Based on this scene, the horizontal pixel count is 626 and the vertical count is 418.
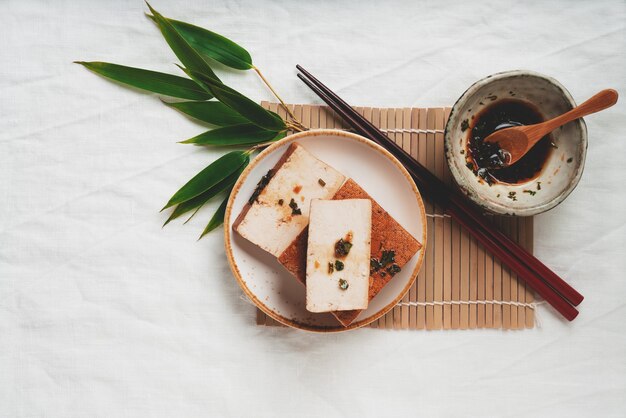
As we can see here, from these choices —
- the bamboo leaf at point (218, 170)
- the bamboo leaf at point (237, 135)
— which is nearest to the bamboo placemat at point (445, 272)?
the bamboo leaf at point (237, 135)

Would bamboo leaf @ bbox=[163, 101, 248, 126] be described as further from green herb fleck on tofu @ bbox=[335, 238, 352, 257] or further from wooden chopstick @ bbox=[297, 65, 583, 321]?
green herb fleck on tofu @ bbox=[335, 238, 352, 257]

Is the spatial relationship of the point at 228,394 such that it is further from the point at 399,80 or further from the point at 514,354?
the point at 399,80

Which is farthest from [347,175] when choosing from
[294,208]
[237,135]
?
[237,135]

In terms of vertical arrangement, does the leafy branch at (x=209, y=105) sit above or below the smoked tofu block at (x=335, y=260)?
above

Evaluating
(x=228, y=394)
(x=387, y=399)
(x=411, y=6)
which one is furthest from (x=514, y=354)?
(x=411, y=6)

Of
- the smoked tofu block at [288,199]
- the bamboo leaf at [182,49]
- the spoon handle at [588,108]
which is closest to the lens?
the spoon handle at [588,108]

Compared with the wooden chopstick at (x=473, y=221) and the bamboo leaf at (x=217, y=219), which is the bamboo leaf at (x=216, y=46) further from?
the bamboo leaf at (x=217, y=219)

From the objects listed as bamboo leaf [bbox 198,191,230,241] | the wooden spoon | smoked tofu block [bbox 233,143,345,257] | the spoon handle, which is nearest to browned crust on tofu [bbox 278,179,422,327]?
smoked tofu block [bbox 233,143,345,257]
